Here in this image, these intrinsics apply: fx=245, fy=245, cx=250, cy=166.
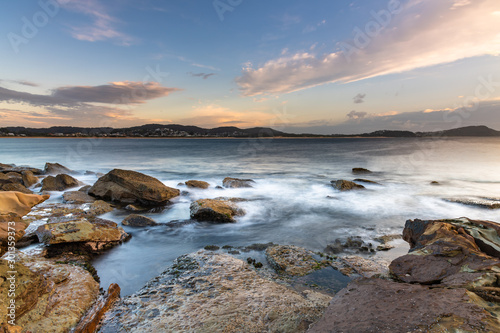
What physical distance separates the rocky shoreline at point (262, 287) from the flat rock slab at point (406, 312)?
0.05 feet

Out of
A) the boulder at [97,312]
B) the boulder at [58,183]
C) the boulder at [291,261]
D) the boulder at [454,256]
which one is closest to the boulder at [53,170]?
the boulder at [58,183]

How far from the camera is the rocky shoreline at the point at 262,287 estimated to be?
138 inches

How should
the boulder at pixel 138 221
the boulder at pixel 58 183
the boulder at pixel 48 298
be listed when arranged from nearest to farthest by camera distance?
the boulder at pixel 48 298
the boulder at pixel 138 221
the boulder at pixel 58 183

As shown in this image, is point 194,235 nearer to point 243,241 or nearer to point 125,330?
point 243,241

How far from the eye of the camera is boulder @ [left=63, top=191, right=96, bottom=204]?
42.5 feet

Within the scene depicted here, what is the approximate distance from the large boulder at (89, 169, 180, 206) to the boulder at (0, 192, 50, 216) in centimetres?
926

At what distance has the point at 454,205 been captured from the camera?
46.0 ft

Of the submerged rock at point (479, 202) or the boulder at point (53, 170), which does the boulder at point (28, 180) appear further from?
the submerged rock at point (479, 202)

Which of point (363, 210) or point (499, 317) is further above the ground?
point (499, 317)

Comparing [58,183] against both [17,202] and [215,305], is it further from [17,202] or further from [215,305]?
[215,305]

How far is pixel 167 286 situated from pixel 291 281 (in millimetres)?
2951

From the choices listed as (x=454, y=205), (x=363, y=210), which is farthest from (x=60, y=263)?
(x=454, y=205)

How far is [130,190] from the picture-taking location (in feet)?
44.7

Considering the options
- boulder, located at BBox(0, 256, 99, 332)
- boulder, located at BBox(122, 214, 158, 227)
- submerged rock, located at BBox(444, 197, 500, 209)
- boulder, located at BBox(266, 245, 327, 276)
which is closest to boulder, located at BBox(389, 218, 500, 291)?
boulder, located at BBox(266, 245, 327, 276)
